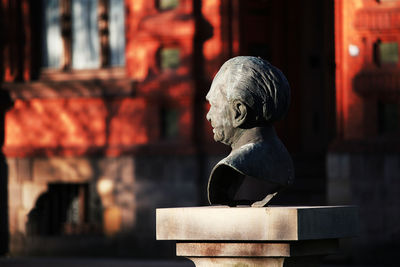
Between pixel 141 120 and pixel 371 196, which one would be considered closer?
pixel 371 196

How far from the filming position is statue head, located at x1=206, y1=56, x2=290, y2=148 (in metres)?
8.10

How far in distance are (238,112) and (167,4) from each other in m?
9.16

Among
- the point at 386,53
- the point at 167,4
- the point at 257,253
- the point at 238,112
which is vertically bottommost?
the point at 257,253

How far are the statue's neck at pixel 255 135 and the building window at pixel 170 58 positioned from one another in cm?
885

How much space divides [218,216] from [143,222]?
907 cm

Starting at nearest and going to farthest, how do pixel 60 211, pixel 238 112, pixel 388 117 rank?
pixel 238 112, pixel 388 117, pixel 60 211

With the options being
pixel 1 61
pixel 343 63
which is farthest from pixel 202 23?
pixel 1 61

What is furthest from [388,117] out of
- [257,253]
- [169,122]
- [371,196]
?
[257,253]

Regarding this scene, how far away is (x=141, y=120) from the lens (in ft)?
56.3

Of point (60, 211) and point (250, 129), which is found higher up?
point (250, 129)

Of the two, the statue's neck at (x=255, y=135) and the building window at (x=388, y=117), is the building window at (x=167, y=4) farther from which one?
the statue's neck at (x=255, y=135)

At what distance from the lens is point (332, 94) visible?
1911cm

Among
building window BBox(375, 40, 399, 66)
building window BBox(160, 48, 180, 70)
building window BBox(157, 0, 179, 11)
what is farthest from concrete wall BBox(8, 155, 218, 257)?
building window BBox(375, 40, 399, 66)

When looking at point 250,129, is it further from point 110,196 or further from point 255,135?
point 110,196
